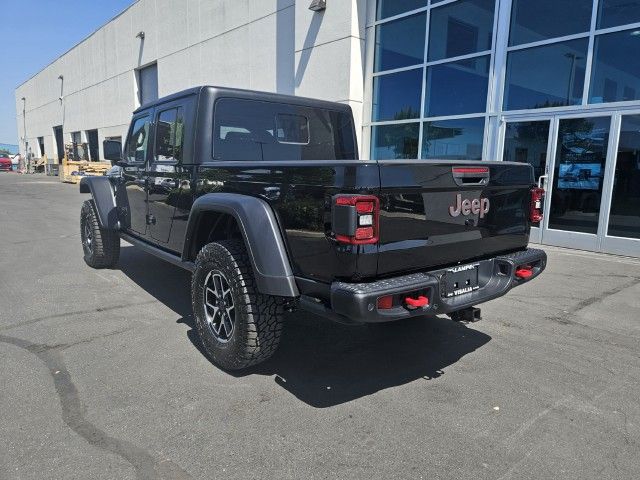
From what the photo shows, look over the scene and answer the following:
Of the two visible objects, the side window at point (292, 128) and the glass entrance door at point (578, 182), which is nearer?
the side window at point (292, 128)

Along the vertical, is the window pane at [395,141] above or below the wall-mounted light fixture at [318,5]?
below

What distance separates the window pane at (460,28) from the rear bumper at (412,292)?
7477 millimetres

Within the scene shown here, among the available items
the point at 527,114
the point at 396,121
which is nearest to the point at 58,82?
the point at 396,121

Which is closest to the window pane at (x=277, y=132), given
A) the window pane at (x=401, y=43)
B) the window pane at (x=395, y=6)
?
the window pane at (x=401, y=43)

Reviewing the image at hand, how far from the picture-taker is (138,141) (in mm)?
5113

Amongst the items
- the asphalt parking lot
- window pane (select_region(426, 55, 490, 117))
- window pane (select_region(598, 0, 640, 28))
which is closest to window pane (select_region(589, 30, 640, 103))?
window pane (select_region(598, 0, 640, 28))

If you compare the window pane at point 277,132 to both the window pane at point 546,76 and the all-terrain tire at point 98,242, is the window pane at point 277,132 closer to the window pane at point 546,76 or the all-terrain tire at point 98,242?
the all-terrain tire at point 98,242

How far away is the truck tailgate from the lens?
2617 millimetres

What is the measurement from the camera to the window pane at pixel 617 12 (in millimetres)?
Answer: 7453

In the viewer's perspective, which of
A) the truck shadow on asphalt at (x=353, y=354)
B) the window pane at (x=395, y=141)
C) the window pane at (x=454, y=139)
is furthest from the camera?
the window pane at (x=395, y=141)

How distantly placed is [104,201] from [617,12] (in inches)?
332

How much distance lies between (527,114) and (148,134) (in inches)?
276

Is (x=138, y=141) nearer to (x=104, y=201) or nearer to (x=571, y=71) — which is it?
(x=104, y=201)

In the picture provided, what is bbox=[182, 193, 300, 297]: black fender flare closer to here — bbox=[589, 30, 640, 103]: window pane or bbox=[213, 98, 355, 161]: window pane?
bbox=[213, 98, 355, 161]: window pane
